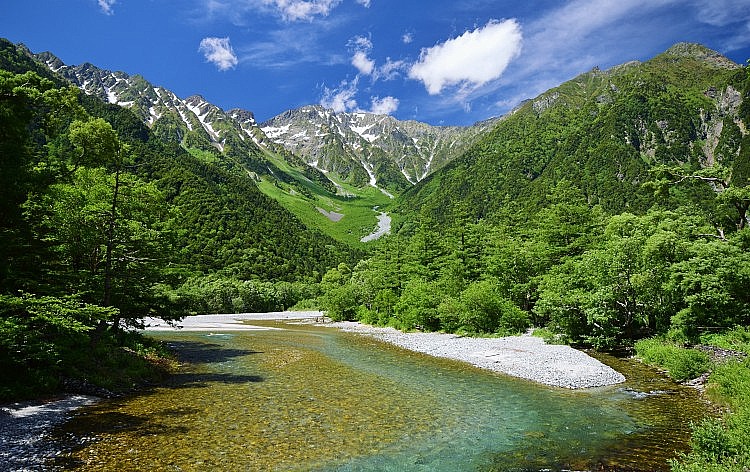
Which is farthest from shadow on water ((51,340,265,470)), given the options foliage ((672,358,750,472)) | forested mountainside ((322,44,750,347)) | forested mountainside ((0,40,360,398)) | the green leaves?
forested mountainside ((322,44,750,347))

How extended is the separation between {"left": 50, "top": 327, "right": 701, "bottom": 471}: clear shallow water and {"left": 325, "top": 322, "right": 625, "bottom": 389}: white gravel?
1301 mm

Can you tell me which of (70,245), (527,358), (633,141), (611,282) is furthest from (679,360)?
(633,141)

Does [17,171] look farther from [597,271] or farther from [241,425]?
[597,271]

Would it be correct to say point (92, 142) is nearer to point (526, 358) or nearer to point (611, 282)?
point (526, 358)

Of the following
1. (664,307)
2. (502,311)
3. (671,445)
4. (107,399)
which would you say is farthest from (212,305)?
(671,445)

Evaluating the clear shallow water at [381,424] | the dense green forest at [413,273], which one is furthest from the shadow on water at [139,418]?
the dense green forest at [413,273]

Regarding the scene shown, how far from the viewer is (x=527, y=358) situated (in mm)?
26734

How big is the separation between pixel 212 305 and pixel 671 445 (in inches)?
3961

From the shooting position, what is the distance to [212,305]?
100062 mm

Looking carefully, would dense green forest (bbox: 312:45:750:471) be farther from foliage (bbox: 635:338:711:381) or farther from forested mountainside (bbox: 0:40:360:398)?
forested mountainside (bbox: 0:40:360:398)

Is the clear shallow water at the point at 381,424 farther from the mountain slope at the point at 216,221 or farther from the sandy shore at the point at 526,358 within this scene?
the mountain slope at the point at 216,221

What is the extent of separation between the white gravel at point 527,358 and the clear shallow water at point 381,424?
4.27ft

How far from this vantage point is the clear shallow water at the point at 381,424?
11516 mm

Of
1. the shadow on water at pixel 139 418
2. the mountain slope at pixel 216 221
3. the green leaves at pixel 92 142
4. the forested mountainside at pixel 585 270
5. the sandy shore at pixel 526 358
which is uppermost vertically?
the mountain slope at pixel 216 221
